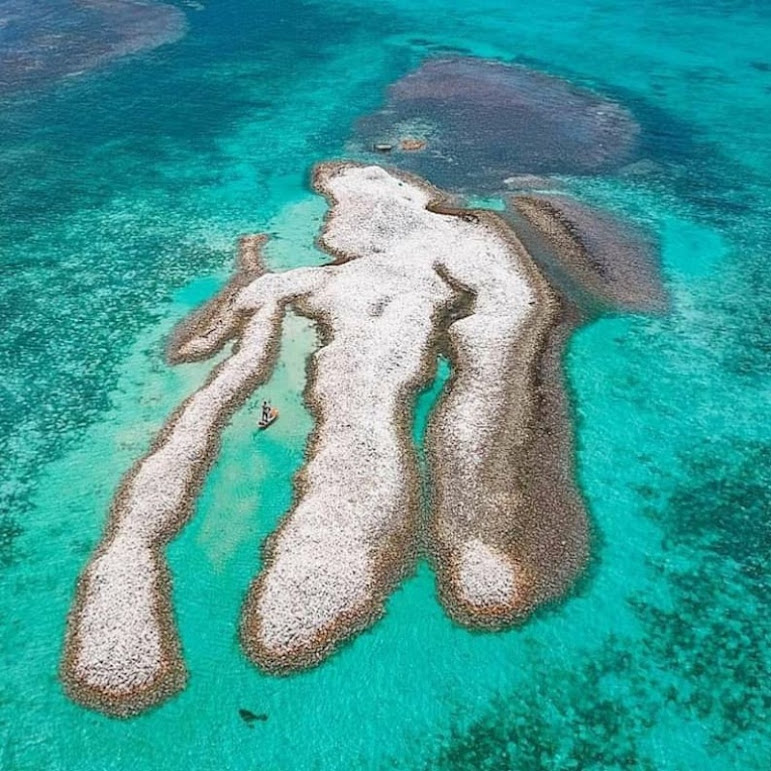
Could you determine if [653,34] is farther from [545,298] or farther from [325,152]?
[545,298]

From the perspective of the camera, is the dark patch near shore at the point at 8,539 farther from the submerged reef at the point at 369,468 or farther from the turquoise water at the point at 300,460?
the submerged reef at the point at 369,468

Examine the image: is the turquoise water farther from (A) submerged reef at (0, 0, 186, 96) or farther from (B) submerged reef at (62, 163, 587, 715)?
(A) submerged reef at (0, 0, 186, 96)

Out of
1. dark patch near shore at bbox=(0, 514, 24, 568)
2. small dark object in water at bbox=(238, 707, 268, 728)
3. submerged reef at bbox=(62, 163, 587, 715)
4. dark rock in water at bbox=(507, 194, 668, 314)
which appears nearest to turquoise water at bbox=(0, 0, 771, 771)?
dark patch near shore at bbox=(0, 514, 24, 568)

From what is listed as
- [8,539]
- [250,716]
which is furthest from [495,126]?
[250,716]

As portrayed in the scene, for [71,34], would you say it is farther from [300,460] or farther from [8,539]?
[300,460]

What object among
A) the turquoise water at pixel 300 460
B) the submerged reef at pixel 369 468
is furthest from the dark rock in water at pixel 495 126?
the submerged reef at pixel 369 468
